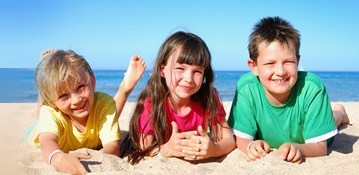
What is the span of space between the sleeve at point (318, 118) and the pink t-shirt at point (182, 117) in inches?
29.4

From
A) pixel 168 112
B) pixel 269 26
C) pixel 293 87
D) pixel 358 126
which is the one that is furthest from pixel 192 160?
pixel 358 126

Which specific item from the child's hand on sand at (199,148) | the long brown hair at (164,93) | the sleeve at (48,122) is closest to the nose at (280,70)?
the long brown hair at (164,93)

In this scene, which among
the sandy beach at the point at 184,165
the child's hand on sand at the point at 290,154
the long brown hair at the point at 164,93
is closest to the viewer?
the sandy beach at the point at 184,165

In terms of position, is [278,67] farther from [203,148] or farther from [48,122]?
[48,122]

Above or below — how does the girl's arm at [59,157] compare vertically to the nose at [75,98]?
below

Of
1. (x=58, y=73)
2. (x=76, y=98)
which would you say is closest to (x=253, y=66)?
(x=76, y=98)

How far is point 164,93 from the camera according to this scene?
353cm

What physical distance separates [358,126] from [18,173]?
398cm

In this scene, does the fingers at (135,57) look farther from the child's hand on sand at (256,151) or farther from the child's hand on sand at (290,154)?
the child's hand on sand at (290,154)

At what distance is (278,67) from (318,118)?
0.56 m

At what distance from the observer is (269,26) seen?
3.58m

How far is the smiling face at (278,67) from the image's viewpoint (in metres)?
3.24

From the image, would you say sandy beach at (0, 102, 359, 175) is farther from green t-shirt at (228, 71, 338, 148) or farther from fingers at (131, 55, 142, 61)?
fingers at (131, 55, 142, 61)

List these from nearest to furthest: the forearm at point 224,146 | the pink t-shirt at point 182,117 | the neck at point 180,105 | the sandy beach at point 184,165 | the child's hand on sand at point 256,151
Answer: the sandy beach at point 184,165
the child's hand on sand at point 256,151
the forearm at point 224,146
the pink t-shirt at point 182,117
the neck at point 180,105
